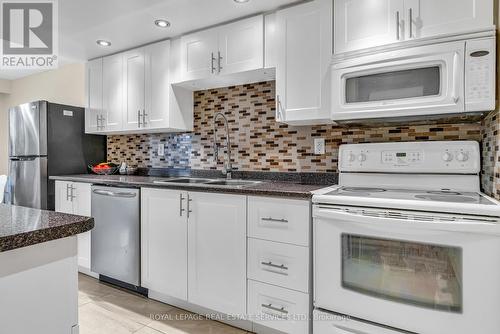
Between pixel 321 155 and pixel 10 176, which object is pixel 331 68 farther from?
pixel 10 176

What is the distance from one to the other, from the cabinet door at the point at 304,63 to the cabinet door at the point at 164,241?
100cm

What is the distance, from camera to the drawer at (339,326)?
4.83 feet

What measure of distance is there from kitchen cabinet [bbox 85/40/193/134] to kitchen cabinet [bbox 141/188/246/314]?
2.67ft

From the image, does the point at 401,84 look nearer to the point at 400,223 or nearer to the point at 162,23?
the point at 400,223

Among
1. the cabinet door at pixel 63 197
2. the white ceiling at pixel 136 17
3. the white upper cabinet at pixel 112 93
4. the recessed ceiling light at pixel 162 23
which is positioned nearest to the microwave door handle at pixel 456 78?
the white ceiling at pixel 136 17

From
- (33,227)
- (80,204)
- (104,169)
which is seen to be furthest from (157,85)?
(33,227)

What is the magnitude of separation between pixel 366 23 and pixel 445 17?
15.8 inches

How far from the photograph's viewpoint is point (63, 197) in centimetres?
293

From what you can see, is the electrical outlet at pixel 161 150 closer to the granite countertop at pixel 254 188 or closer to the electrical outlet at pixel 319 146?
the granite countertop at pixel 254 188

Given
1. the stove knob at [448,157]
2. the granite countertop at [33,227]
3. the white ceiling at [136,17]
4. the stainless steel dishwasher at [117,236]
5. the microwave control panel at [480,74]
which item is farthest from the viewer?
the stainless steel dishwasher at [117,236]

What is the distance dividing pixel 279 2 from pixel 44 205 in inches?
116

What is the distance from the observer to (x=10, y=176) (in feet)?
11.4

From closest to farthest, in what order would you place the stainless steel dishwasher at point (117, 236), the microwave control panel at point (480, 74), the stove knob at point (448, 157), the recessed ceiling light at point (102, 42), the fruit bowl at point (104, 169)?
the microwave control panel at point (480, 74), the stove knob at point (448, 157), the stainless steel dishwasher at point (117, 236), the recessed ceiling light at point (102, 42), the fruit bowl at point (104, 169)

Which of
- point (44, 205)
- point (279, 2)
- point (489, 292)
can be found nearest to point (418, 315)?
point (489, 292)
